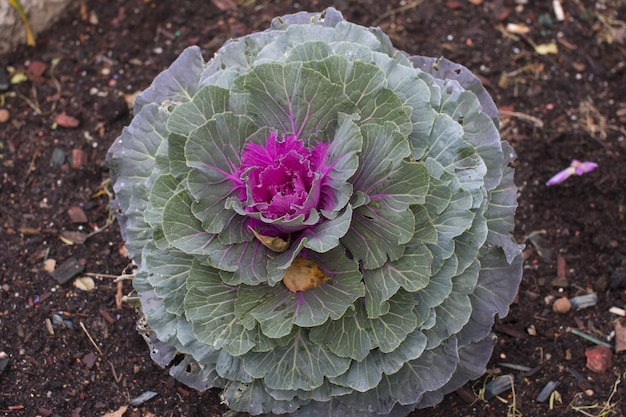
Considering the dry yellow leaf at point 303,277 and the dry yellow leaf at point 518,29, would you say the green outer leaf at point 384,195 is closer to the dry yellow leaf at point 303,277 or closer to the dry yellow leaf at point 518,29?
the dry yellow leaf at point 303,277

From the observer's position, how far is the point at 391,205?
7.58 feet

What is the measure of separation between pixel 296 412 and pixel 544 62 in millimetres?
2448

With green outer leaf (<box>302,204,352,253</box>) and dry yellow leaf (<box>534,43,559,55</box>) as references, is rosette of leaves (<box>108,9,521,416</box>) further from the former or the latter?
dry yellow leaf (<box>534,43,559,55</box>)

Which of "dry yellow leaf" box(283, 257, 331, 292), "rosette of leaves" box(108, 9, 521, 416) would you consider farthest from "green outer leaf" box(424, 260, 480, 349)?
"dry yellow leaf" box(283, 257, 331, 292)

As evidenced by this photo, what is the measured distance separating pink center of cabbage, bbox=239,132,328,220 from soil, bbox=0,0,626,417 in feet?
3.65

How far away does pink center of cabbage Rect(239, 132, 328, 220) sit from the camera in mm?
2273

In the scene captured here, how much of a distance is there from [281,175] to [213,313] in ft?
1.67

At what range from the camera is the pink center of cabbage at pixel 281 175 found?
89.5 inches

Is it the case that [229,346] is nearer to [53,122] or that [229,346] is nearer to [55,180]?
[55,180]

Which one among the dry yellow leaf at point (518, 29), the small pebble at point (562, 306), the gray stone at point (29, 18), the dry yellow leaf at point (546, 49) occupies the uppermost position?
the gray stone at point (29, 18)

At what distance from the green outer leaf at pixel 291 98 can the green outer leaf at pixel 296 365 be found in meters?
0.73

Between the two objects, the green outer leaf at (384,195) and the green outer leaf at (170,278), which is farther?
the green outer leaf at (170,278)

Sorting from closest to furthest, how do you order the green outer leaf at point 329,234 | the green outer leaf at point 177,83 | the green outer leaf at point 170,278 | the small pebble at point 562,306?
the green outer leaf at point 329,234, the green outer leaf at point 170,278, the green outer leaf at point 177,83, the small pebble at point 562,306

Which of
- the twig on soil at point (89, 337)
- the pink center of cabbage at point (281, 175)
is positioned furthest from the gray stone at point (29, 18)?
the pink center of cabbage at point (281, 175)
